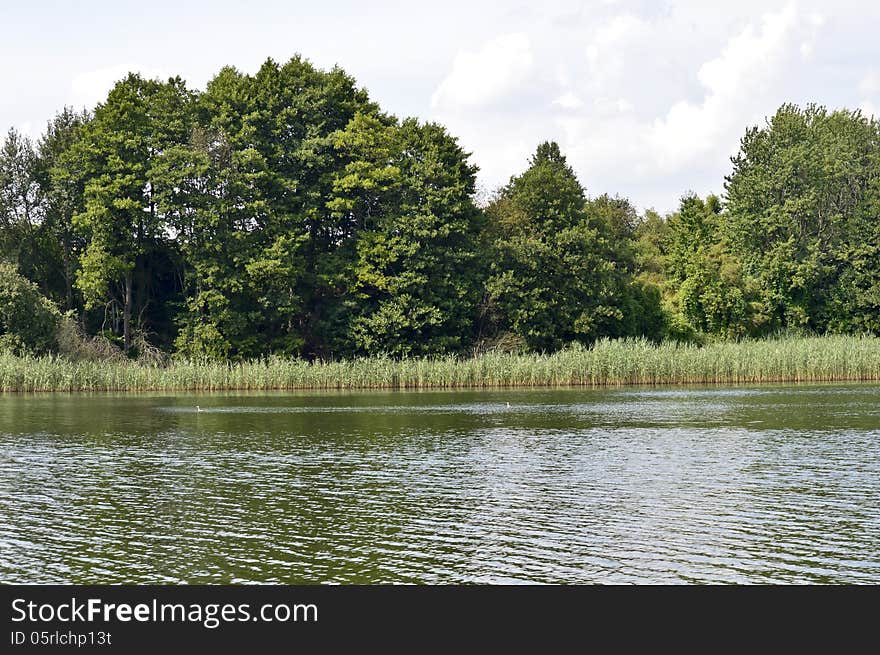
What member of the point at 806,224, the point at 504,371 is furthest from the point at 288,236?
the point at 806,224

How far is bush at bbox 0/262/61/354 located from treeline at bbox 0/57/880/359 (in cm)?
14

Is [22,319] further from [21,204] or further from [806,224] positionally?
[806,224]

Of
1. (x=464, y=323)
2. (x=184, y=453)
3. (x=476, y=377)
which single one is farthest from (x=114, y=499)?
(x=464, y=323)

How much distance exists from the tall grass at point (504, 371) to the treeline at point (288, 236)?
410cm

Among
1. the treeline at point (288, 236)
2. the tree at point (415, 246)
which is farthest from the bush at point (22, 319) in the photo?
the tree at point (415, 246)

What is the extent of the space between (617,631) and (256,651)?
424 cm

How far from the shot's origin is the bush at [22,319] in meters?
56.0

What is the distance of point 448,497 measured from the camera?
21.5 m

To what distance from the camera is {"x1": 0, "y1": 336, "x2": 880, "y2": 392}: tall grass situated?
177 feet

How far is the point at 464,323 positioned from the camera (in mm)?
63219

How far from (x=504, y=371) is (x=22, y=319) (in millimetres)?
24329

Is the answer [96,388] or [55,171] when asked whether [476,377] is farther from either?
[55,171]

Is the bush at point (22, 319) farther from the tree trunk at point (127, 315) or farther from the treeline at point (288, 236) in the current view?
the tree trunk at point (127, 315)

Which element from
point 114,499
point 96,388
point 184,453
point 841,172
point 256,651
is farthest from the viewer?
point 841,172
